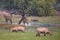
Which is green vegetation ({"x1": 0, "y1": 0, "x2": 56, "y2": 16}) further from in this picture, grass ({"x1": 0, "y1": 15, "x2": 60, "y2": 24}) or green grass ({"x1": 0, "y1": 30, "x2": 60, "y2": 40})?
green grass ({"x1": 0, "y1": 30, "x2": 60, "y2": 40})

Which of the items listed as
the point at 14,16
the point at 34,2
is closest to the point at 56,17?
the point at 34,2

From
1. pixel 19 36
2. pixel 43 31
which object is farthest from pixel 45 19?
pixel 19 36

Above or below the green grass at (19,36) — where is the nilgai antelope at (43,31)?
above

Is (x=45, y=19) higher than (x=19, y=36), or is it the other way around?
(x=45, y=19)

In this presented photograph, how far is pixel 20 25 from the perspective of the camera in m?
3.20

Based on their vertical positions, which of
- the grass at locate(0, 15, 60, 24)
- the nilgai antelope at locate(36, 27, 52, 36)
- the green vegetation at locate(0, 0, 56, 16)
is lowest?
the nilgai antelope at locate(36, 27, 52, 36)

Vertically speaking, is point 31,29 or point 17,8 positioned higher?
point 17,8

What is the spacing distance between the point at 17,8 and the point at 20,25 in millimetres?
248

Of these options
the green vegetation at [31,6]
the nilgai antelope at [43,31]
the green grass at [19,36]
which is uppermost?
the green vegetation at [31,6]

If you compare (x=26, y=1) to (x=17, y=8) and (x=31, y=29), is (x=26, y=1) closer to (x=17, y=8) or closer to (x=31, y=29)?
(x=17, y=8)

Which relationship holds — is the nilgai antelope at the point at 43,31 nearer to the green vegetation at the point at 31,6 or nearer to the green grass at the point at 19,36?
the green grass at the point at 19,36

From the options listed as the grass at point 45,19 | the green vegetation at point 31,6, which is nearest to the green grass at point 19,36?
the grass at point 45,19

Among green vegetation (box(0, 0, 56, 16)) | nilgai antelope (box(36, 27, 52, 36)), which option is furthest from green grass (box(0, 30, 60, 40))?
green vegetation (box(0, 0, 56, 16))

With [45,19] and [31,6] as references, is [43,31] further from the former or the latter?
[31,6]
